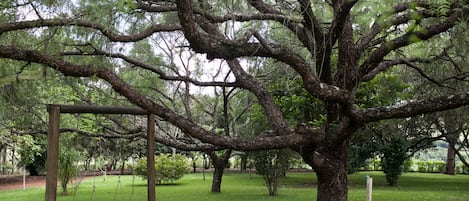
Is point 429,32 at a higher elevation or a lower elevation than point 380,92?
higher

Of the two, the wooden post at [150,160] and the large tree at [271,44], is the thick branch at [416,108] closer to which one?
the large tree at [271,44]

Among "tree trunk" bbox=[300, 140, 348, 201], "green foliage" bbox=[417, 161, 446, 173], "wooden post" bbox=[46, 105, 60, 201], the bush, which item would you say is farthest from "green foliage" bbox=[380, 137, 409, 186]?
"green foliage" bbox=[417, 161, 446, 173]

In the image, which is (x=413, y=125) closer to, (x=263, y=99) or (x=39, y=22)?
(x=263, y=99)

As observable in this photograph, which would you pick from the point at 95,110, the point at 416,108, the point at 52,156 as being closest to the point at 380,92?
the point at 416,108

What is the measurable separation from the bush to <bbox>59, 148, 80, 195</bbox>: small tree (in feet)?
12.1

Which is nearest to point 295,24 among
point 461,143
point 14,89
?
point 14,89

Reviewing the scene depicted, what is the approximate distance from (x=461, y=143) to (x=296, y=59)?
62.0 ft

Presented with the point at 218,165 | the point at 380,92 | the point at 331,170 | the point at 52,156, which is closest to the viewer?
the point at 52,156

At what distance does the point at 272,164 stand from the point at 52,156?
32.9ft

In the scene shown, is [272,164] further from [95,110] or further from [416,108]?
[95,110]

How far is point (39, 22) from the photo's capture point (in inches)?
225

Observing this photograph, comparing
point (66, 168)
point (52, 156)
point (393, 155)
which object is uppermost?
point (52, 156)

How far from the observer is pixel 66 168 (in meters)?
15.5

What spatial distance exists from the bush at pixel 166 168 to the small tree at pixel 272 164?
5979 mm
